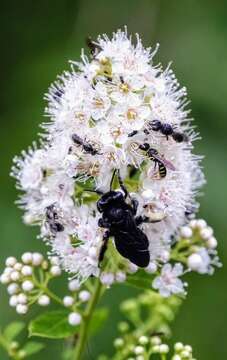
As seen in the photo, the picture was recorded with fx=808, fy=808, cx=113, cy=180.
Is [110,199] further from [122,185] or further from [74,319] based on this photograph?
[74,319]

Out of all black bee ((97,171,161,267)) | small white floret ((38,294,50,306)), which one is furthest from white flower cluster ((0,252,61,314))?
black bee ((97,171,161,267))

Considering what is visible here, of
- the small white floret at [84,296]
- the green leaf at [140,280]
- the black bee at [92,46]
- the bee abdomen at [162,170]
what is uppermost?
the black bee at [92,46]

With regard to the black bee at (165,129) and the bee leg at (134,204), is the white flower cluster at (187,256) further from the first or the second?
the black bee at (165,129)

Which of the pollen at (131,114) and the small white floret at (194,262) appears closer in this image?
the pollen at (131,114)

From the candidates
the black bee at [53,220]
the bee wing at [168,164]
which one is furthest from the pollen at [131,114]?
the black bee at [53,220]

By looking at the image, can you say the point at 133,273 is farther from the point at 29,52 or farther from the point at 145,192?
the point at 29,52
